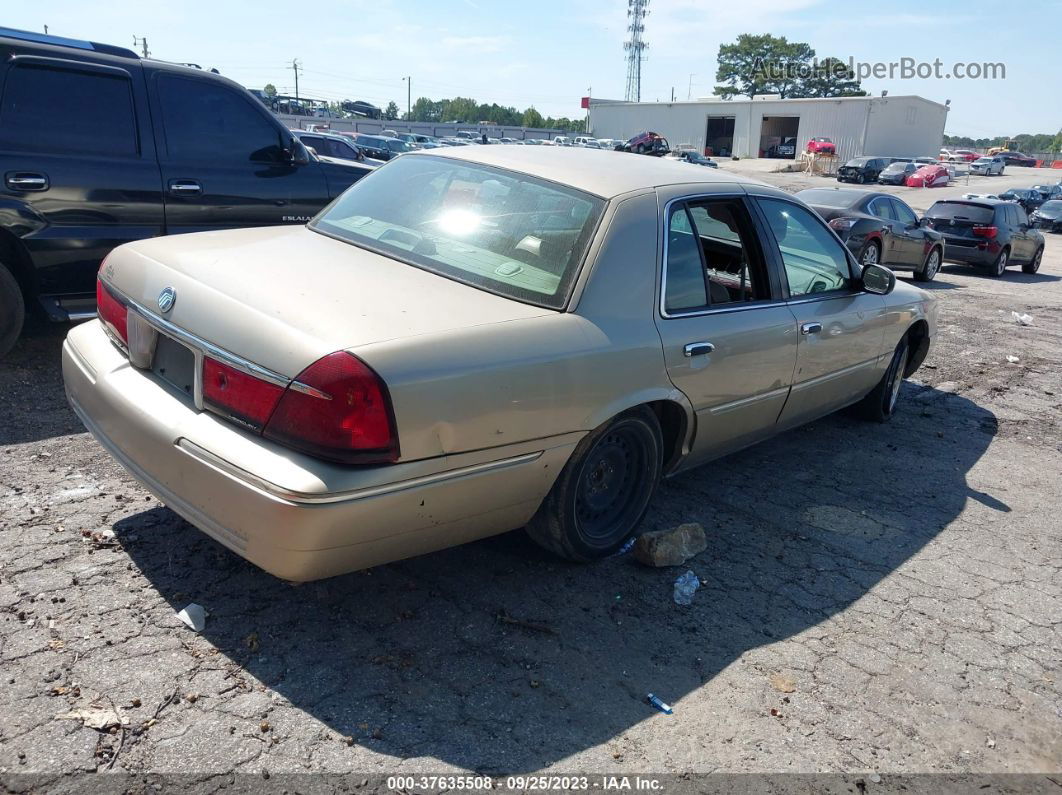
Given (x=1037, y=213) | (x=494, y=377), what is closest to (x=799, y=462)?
(x=494, y=377)

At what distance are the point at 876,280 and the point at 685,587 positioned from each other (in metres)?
2.51

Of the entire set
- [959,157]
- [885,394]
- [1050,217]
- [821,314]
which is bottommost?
[1050,217]

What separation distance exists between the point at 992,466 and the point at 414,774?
459cm

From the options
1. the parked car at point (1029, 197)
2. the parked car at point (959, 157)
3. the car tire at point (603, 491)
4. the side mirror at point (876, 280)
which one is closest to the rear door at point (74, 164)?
the car tire at point (603, 491)

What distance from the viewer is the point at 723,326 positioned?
3.93 metres

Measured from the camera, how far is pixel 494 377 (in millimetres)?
2875

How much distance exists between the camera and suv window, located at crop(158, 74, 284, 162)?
5.88 meters

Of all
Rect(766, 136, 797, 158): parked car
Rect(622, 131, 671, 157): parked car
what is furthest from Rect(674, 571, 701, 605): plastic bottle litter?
Rect(766, 136, 797, 158): parked car

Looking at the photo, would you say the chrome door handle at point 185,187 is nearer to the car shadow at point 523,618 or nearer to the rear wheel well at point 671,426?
the car shadow at point 523,618

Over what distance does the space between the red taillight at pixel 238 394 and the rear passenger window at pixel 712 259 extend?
1732mm

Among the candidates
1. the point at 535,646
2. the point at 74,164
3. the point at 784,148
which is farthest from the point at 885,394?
the point at 784,148

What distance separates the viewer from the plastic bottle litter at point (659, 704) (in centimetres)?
284

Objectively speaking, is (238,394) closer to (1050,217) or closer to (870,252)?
(870,252)

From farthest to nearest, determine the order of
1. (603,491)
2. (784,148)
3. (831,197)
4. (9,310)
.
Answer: (784,148), (831,197), (9,310), (603,491)
